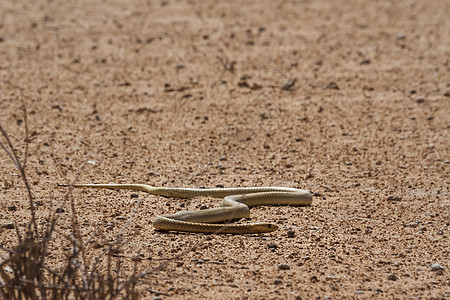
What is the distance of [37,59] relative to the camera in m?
12.2

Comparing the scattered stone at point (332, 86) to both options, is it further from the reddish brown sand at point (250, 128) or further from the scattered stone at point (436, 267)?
the scattered stone at point (436, 267)

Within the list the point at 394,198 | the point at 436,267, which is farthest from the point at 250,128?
the point at 436,267

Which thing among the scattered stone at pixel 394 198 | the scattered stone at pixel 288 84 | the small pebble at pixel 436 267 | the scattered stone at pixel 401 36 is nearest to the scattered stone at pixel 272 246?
the small pebble at pixel 436 267

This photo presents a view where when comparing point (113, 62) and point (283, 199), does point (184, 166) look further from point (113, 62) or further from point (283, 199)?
point (113, 62)

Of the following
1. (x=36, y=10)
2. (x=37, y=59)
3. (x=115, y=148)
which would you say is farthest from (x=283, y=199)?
(x=36, y=10)

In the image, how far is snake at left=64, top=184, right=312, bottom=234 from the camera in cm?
634

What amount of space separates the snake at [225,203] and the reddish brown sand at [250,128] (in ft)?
0.39

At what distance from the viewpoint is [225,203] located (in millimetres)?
6984

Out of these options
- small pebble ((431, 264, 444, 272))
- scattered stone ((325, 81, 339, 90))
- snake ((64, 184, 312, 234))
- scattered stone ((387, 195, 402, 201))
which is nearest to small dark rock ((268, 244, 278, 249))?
snake ((64, 184, 312, 234))

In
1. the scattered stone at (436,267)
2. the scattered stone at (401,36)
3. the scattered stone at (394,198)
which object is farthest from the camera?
the scattered stone at (401,36)

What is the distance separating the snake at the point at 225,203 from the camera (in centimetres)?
634

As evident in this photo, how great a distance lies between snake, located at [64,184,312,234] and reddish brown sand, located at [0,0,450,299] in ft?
0.39

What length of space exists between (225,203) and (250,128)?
8.87 feet

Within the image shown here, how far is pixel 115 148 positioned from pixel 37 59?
164 inches
